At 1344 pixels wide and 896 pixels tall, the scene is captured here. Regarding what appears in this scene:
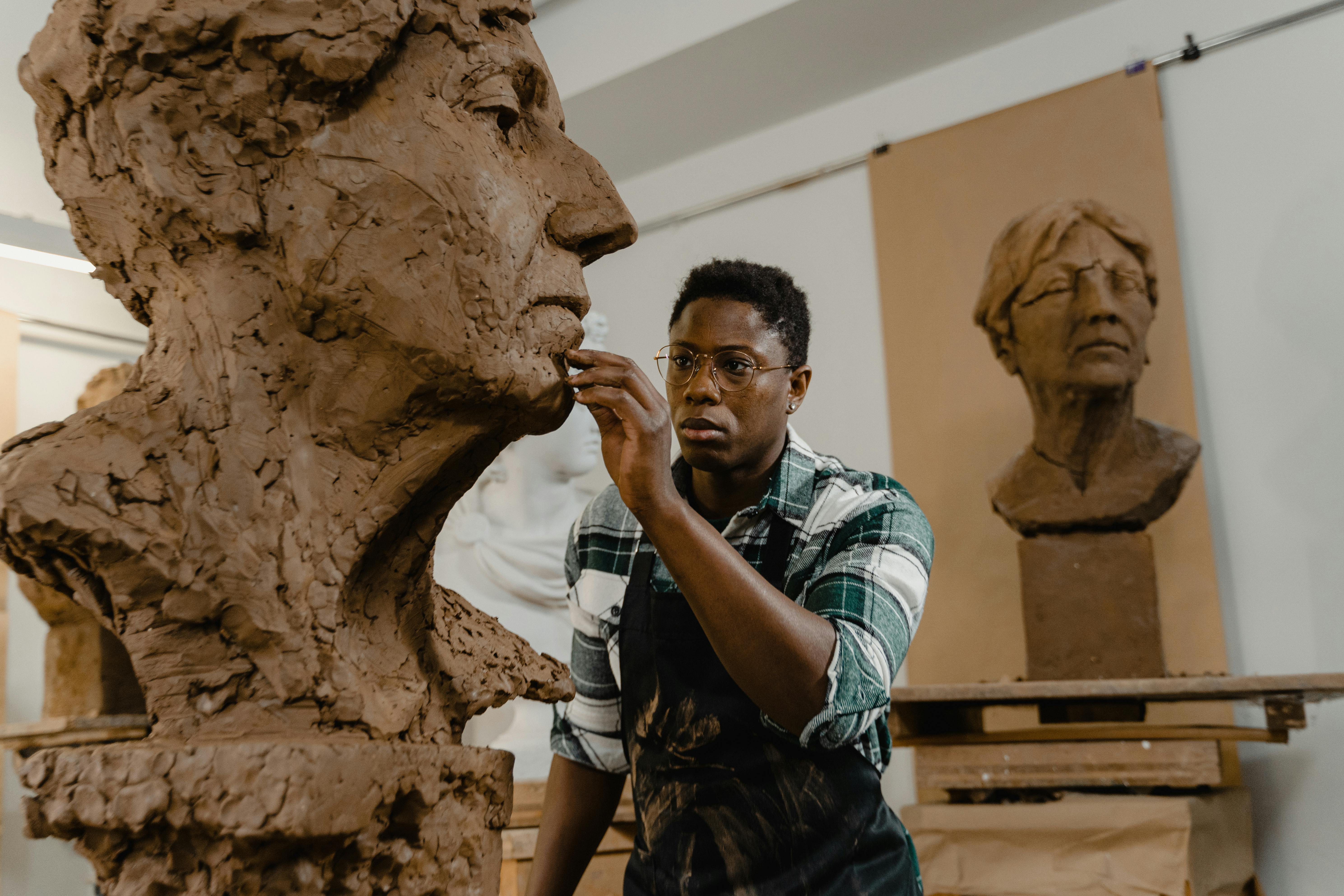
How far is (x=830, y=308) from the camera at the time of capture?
165 inches

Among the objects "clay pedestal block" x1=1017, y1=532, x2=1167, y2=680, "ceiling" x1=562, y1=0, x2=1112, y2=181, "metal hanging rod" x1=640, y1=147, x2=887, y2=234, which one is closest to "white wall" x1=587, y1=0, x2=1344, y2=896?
"ceiling" x1=562, y1=0, x2=1112, y2=181

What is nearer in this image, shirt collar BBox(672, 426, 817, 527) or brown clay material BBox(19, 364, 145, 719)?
shirt collar BBox(672, 426, 817, 527)

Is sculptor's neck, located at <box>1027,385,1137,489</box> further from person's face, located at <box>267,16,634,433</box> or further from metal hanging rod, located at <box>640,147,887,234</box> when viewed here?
person's face, located at <box>267,16,634,433</box>

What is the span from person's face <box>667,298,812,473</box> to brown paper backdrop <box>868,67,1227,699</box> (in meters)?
1.88

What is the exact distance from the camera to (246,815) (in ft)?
3.25

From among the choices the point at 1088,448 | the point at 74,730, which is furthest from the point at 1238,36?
the point at 74,730

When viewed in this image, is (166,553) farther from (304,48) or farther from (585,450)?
(585,450)

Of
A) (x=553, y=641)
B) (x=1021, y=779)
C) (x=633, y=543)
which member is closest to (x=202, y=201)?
(x=633, y=543)

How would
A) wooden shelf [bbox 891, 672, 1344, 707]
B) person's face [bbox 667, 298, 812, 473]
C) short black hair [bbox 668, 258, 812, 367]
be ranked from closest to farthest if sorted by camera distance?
1. person's face [bbox 667, 298, 812, 473]
2. short black hair [bbox 668, 258, 812, 367]
3. wooden shelf [bbox 891, 672, 1344, 707]

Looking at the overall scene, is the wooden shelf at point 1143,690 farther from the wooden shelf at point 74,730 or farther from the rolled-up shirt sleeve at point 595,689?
the wooden shelf at point 74,730

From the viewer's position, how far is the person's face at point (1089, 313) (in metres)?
2.92

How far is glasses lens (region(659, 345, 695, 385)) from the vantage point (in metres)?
1.67

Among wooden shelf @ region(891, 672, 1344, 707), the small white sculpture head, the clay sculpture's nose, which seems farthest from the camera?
the small white sculpture head

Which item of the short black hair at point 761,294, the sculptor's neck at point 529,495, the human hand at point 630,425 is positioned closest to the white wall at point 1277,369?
the short black hair at point 761,294
